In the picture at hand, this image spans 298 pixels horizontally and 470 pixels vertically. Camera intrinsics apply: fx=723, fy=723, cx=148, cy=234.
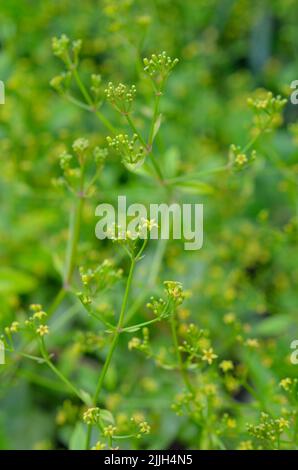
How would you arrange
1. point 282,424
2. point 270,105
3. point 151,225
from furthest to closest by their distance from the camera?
point 270,105
point 282,424
point 151,225

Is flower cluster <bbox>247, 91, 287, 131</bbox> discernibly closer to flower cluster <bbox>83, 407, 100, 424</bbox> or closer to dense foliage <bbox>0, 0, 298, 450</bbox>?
dense foliage <bbox>0, 0, 298, 450</bbox>

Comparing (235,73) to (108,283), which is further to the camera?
(235,73)

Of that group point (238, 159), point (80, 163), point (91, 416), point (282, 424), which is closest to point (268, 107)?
point (238, 159)

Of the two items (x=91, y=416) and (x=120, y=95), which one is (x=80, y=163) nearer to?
(x=120, y=95)

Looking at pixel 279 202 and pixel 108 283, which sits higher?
pixel 279 202

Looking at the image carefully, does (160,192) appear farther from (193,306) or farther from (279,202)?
(279,202)

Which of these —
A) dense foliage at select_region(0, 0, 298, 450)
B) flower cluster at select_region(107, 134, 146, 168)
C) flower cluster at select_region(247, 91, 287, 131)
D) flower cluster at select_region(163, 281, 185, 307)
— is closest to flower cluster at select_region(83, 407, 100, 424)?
dense foliage at select_region(0, 0, 298, 450)

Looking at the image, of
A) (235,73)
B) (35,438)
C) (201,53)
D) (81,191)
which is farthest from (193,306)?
(235,73)

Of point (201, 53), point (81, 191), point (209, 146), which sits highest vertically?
point (201, 53)

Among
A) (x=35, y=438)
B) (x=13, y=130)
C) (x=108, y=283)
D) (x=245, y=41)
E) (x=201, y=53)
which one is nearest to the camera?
(x=108, y=283)

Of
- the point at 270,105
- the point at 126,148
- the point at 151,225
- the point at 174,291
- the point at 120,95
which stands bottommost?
the point at 174,291
